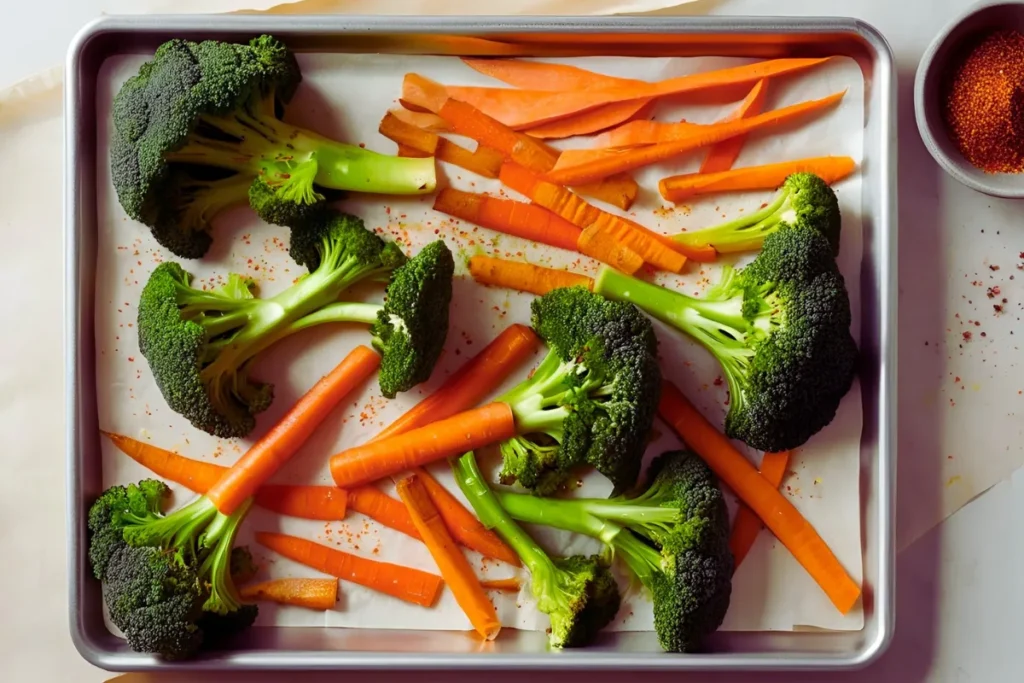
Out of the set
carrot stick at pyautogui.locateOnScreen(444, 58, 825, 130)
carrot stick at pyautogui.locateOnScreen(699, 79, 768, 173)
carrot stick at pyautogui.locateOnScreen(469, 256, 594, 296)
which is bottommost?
carrot stick at pyautogui.locateOnScreen(469, 256, 594, 296)

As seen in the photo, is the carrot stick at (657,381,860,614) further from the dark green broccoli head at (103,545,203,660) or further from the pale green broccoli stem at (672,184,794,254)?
the dark green broccoli head at (103,545,203,660)

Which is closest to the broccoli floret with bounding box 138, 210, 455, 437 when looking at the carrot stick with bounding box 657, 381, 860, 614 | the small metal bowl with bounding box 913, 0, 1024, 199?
the carrot stick with bounding box 657, 381, 860, 614

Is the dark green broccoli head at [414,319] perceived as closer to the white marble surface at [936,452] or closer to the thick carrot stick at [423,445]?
the thick carrot stick at [423,445]

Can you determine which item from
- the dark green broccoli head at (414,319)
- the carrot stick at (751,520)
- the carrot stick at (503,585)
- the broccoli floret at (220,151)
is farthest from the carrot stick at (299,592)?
the carrot stick at (751,520)

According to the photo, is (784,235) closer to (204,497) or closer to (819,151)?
(819,151)

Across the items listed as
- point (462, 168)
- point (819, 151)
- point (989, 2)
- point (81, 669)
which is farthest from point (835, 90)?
point (81, 669)

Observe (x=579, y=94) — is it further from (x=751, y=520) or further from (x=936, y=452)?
(x=936, y=452)
